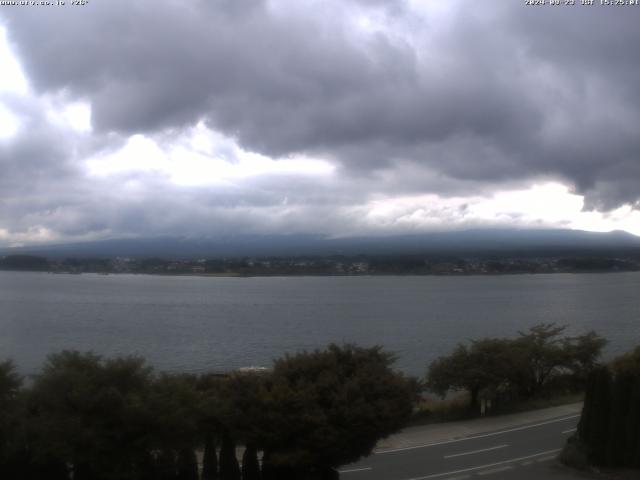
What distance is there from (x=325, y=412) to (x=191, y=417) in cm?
264

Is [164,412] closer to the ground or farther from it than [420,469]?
farther from it

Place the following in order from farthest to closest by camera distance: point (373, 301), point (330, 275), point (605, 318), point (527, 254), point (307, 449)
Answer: point (527, 254) < point (330, 275) < point (373, 301) < point (605, 318) < point (307, 449)

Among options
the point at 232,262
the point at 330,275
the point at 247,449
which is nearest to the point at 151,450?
the point at 247,449

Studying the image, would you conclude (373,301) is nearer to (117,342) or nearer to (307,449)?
(117,342)

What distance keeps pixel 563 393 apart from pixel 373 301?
2670 inches

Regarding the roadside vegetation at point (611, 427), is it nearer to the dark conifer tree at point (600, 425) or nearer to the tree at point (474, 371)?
the dark conifer tree at point (600, 425)

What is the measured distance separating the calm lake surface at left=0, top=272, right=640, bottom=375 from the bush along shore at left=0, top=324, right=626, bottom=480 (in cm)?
2894

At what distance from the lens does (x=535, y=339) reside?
1387 inches

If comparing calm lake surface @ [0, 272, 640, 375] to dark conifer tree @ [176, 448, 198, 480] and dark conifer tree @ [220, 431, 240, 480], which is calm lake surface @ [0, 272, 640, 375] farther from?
dark conifer tree @ [176, 448, 198, 480]

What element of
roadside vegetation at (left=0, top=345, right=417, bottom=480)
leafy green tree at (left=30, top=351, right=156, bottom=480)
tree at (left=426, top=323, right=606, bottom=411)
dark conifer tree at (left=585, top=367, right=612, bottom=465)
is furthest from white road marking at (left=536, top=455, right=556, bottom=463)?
leafy green tree at (left=30, top=351, right=156, bottom=480)

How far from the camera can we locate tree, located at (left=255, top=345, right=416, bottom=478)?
568 inches

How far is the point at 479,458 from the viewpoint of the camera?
2014 centimetres

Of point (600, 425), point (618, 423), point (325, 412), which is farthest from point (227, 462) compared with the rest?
point (618, 423)

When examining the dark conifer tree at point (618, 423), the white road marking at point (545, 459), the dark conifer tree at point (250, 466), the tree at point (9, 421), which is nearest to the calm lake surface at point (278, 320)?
the white road marking at point (545, 459)
